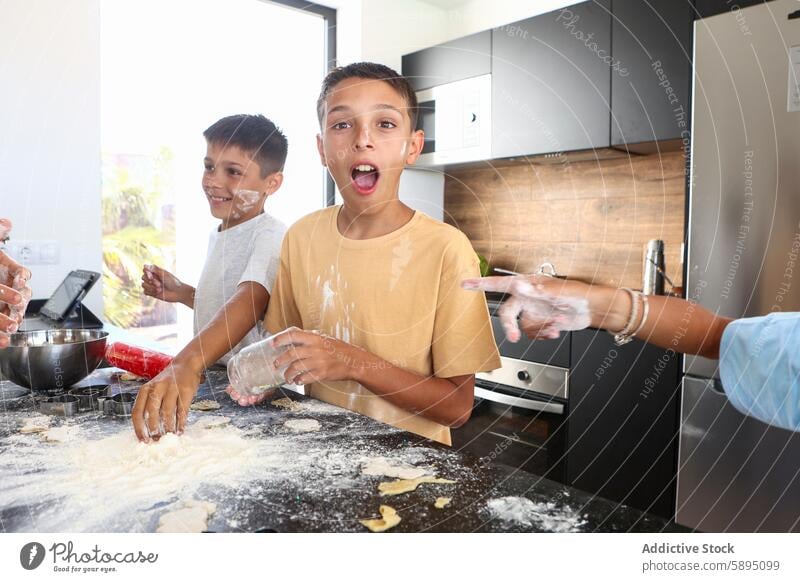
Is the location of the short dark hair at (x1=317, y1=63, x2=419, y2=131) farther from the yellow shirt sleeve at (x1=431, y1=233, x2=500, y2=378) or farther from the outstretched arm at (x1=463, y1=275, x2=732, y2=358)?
the outstretched arm at (x1=463, y1=275, x2=732, y2=358)

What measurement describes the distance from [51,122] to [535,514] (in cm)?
132

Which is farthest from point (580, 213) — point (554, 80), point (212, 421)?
point (212, 421)

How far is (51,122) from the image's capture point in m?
1.29

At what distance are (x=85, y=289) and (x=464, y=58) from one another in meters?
0.99

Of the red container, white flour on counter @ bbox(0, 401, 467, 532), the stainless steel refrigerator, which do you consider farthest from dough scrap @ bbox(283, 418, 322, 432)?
the stainless steel refrigerator

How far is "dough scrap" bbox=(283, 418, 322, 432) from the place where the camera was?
22.4 inches

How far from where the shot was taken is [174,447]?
51 centimetres

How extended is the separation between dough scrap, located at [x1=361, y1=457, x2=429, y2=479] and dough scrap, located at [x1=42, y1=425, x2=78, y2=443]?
0.93 ft

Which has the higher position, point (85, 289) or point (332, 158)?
point (332, 158)

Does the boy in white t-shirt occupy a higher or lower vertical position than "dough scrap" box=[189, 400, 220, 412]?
higher

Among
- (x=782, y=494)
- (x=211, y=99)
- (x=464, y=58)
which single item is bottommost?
(x=782, y=494)

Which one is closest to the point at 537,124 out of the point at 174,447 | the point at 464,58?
the point at 464,58
